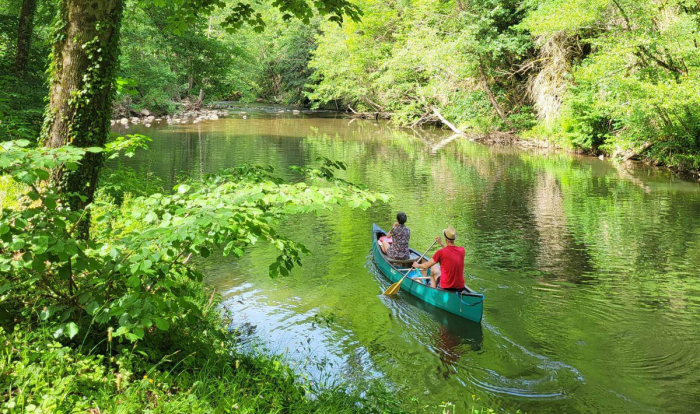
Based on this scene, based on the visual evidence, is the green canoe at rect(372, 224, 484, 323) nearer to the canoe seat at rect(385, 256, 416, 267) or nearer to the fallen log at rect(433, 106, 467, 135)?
the canoe seat at rect(385, 256, 416, 267)

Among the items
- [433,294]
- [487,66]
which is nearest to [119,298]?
[433,294]

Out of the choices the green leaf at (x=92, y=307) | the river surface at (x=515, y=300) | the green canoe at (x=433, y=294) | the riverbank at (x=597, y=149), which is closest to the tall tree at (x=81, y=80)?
the green leaf at (x=92, y=307)

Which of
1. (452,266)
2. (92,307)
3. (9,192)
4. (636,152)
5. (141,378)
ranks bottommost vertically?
(452,266)

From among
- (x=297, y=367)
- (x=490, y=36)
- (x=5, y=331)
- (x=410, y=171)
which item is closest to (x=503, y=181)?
(x=410, y=171)

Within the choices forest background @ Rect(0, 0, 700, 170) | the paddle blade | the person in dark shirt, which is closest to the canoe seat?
the person in dark shirt

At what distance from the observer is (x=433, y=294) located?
26.3 ft

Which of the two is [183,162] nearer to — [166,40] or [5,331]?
[166,40]

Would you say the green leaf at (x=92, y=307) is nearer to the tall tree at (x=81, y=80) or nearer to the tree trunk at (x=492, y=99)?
the tall tree at (x=81, y=80)

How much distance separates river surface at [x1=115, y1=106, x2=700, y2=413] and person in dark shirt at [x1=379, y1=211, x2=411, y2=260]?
1.82ft

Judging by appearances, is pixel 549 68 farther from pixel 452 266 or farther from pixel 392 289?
Answer: pixel 452 266

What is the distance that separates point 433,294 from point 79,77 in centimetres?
572

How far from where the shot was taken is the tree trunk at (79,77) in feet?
13.6

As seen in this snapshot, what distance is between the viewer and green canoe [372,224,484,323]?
288 inches

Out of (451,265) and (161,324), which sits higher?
(161,324)
